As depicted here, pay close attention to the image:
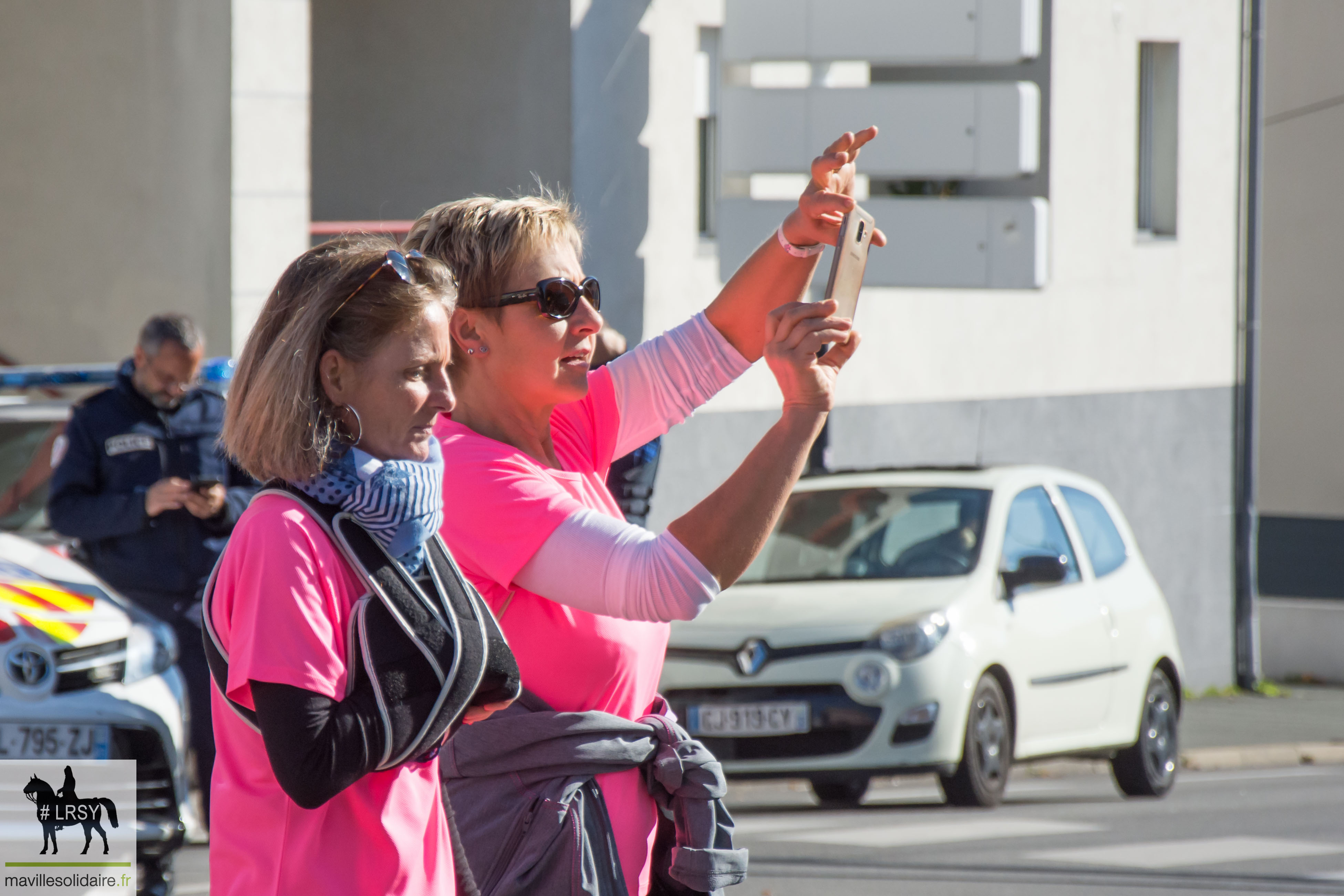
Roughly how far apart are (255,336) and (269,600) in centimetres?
38

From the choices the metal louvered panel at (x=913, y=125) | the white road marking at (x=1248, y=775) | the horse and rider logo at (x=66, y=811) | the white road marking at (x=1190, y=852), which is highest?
the metal louvered panel at (x=913, y=125)

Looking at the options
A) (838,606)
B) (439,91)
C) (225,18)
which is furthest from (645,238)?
(838,606)

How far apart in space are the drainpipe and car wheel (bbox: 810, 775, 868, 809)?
8.33 metres

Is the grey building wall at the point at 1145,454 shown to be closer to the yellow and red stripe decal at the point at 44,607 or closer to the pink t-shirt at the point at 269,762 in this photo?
the yellow and red stripe decal at the point at 44,607

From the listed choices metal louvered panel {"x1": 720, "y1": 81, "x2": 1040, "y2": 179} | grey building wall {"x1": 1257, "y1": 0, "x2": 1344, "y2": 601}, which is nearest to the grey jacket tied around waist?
metal louvered panel {"x1": 720, "y1": 81, "x2": 1040, "y2": 179}

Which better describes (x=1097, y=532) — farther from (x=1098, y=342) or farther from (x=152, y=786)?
(x=1098, y=342)

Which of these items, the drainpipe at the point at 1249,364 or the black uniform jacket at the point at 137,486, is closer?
the black uniform jacket at the point at 137,486

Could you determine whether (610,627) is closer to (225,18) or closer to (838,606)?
(838,606)

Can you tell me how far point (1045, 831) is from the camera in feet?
28.6

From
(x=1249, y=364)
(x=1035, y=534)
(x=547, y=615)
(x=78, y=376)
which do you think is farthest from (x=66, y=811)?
(x=1249, y=364)

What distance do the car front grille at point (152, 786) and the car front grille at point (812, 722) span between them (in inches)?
118

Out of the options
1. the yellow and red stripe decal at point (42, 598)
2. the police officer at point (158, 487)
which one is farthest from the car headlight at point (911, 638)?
the yellow and red stripe decal at point (42, 598)

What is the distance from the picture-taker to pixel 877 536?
32.4 feet

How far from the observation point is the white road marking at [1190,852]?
7926mm
